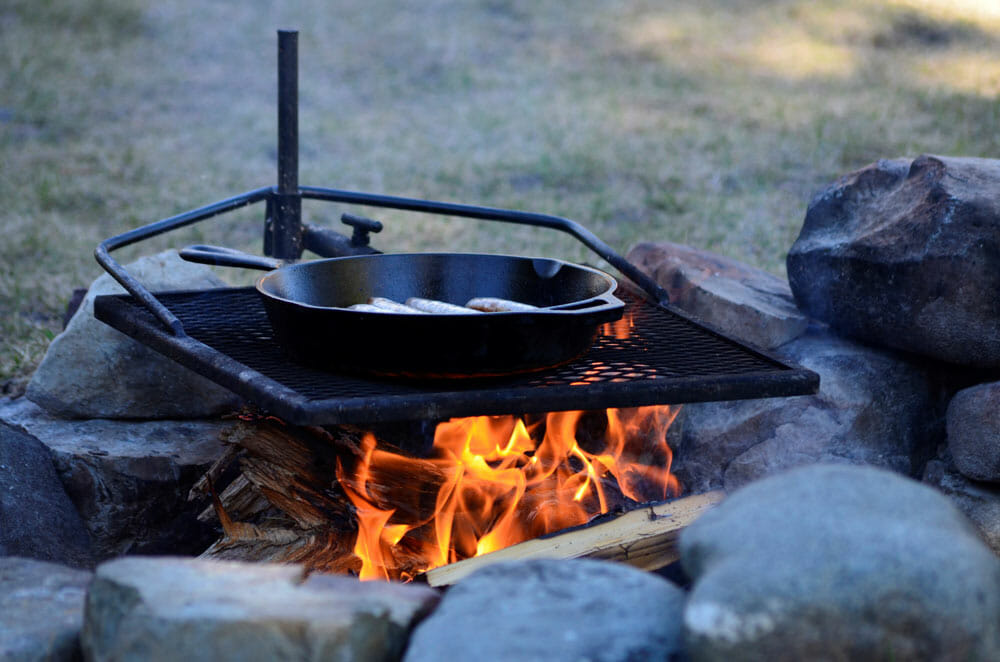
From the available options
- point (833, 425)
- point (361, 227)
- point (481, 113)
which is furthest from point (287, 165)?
point (481, 113)

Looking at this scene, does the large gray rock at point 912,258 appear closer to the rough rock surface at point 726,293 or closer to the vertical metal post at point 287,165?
the rough rock surface at point 726,293

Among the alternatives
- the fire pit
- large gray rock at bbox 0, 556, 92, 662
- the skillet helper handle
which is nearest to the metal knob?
the fire pit

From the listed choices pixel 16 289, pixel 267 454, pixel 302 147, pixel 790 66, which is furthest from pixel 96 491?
pixel 790 66

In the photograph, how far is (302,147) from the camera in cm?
854

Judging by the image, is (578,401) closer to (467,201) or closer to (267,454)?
(267,454)

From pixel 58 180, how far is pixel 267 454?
558 centimetres

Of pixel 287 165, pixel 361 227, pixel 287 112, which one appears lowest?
pixel 361 227

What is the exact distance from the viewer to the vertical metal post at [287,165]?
3141 millimetres

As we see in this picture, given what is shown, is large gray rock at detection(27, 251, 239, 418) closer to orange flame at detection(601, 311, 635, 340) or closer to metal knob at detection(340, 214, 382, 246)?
metal knob at detection(340, 214, 382, 246)

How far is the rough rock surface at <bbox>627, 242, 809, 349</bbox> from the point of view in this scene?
9.98 feet

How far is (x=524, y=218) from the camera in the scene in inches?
115

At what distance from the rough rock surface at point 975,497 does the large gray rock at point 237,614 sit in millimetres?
1633

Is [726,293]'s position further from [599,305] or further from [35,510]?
[35,510]

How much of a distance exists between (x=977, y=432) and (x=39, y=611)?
2.14 m
